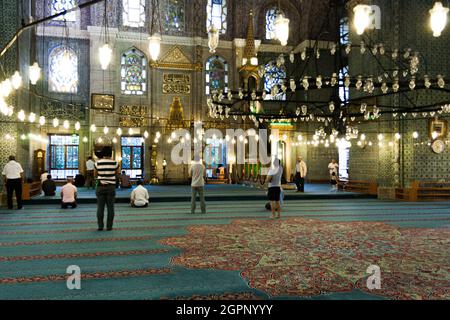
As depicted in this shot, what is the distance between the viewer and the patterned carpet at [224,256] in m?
2.99

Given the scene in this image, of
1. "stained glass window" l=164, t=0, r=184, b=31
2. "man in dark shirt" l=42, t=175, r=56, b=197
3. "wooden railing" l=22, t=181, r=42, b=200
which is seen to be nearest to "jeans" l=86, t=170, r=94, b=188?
"wooden railing" l=22, t=181, r=42, b=200

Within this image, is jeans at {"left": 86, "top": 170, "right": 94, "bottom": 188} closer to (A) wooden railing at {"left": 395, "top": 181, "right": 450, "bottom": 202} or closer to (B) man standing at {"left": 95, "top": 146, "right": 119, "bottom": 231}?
(B) man standing at {"left": 95, "top": 146, "right": 119, "bottom": 231}

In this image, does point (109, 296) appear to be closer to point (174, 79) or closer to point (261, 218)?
point (261, 218)

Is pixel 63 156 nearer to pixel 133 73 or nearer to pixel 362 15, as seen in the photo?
pixel 133 73

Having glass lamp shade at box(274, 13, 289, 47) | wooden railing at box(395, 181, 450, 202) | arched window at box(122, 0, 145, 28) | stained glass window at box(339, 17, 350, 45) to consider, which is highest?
arched window at box(122, 0, 145, 28)

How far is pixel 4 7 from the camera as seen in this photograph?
8.98 metres

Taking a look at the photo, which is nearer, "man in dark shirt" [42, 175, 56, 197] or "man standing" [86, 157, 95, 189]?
"man in dark shirt" [42, 175, 56, 197]

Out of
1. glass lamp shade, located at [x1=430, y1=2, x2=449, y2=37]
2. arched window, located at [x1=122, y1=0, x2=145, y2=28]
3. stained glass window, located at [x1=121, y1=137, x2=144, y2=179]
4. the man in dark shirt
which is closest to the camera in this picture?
glass lamp shade, located at [x1=430, y1=2, x2=449, y2=37]

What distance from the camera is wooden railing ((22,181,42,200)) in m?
9.40

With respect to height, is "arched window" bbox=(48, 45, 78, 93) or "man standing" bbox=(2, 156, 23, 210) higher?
"arched window" bbox=(48, 45, 78, 93)

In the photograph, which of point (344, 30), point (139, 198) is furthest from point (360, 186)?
point (344, 30)

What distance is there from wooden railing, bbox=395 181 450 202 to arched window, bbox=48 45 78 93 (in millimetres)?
12368
